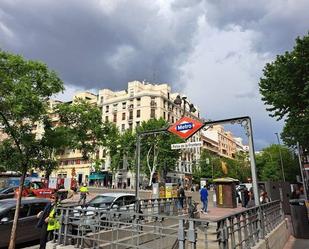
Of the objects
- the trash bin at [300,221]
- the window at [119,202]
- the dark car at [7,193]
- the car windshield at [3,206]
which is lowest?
the trash bin at [300,221]

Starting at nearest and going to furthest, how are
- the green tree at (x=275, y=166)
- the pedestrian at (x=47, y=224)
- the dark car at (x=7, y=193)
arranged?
the pedestrian at (x=47, y=224)
the dark car at (x=7, y=193)
the green tree at (x=275, y=166)

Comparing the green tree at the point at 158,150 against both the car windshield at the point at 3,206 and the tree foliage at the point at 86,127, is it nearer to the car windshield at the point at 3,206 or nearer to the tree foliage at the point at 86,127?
the tree foliage at the point at 86,127

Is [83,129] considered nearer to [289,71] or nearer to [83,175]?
[289,71]

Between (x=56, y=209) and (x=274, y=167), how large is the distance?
69157 mm

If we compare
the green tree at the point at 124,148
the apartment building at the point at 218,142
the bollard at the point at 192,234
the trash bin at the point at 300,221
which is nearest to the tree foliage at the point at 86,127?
the green tree at the point at 124,148

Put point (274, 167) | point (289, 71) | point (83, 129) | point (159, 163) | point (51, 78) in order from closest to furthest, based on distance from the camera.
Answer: point (51, 78) → point (289, 71) → point (83, 129) → point (159, 163) → point (274, 167)

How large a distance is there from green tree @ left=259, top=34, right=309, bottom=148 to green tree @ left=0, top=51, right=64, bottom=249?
13.2 metres

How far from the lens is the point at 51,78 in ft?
35.4

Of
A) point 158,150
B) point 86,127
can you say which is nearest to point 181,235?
point 86,127

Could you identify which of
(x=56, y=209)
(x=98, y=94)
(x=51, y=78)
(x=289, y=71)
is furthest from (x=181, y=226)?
(x=98, y=94)

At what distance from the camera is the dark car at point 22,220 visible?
996cm

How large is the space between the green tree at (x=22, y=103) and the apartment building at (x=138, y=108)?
2043 inches

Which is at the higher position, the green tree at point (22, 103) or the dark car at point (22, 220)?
the green tree at point (22, 103)

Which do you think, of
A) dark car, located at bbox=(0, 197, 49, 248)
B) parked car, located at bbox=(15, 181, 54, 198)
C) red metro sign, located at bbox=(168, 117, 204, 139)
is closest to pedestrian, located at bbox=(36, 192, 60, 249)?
dark car, located at bbox=(0, 197, 49, 248)
